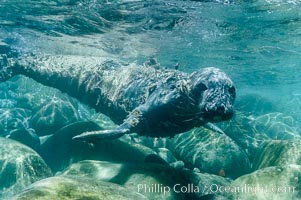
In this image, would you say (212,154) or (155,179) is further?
(212,154)

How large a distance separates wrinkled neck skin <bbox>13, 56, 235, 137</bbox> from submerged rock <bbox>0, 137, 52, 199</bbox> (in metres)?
3.02

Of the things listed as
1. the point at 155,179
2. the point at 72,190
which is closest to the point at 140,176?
the point at 155,179

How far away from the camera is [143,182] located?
23.6ft

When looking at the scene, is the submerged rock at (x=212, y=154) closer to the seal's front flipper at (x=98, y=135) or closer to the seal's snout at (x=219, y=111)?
the seal's front flipper at (x=98, y=135)

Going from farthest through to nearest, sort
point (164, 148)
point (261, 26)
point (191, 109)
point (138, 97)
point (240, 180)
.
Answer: point (261, 26)
point (164, 148)
point (138, 97)
point (240, 180)
point (191, 109)

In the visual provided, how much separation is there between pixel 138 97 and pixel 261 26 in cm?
1073

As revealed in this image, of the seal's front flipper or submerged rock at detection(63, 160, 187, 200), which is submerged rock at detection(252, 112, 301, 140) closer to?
submerged rock at detection(63, 160, 187, 200)

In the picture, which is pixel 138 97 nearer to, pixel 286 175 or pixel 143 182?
pixel 143 182

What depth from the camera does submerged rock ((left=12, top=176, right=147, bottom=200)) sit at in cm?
447

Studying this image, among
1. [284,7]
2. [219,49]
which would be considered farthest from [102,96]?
[219,49]

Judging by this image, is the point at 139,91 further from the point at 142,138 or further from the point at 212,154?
the point at 142,138

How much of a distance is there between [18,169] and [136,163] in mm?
3589

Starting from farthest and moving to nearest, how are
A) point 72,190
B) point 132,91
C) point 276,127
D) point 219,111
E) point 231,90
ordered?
1. point 276,127
2. point 132,91
3. point 231,90
4. point 219,111
5. point 72,190

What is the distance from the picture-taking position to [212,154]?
10.4 m
